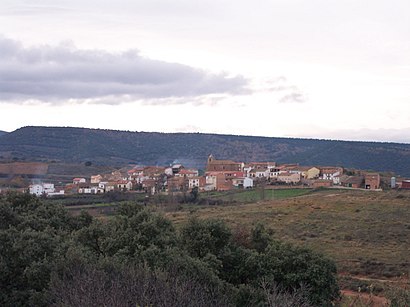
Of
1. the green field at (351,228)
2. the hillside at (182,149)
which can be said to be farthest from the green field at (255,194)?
the hillside at (182,149)

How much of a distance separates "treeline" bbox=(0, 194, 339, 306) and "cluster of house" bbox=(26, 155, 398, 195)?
4456 centimetres

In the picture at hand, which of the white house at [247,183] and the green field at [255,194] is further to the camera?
the white house at [247,183]

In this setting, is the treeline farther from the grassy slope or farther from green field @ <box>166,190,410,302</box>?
the grassy slope

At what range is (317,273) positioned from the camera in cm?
1972

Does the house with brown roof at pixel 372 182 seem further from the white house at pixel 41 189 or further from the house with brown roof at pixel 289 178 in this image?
the white house at pixel 41 189

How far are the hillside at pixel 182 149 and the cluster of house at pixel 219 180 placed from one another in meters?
20.6

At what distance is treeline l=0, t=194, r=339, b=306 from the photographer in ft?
42.8

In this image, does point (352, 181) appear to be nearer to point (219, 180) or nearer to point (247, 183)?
point (247, 183)

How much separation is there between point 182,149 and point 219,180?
52017 mm

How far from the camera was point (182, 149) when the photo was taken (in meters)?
128

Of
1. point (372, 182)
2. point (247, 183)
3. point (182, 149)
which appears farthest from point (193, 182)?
point (182, 149)

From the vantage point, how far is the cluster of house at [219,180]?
69.1m

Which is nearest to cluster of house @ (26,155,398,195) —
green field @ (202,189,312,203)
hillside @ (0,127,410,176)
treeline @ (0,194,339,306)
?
green field @ (202,189,312,203)

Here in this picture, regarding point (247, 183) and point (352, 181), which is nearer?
point (352, 181)
